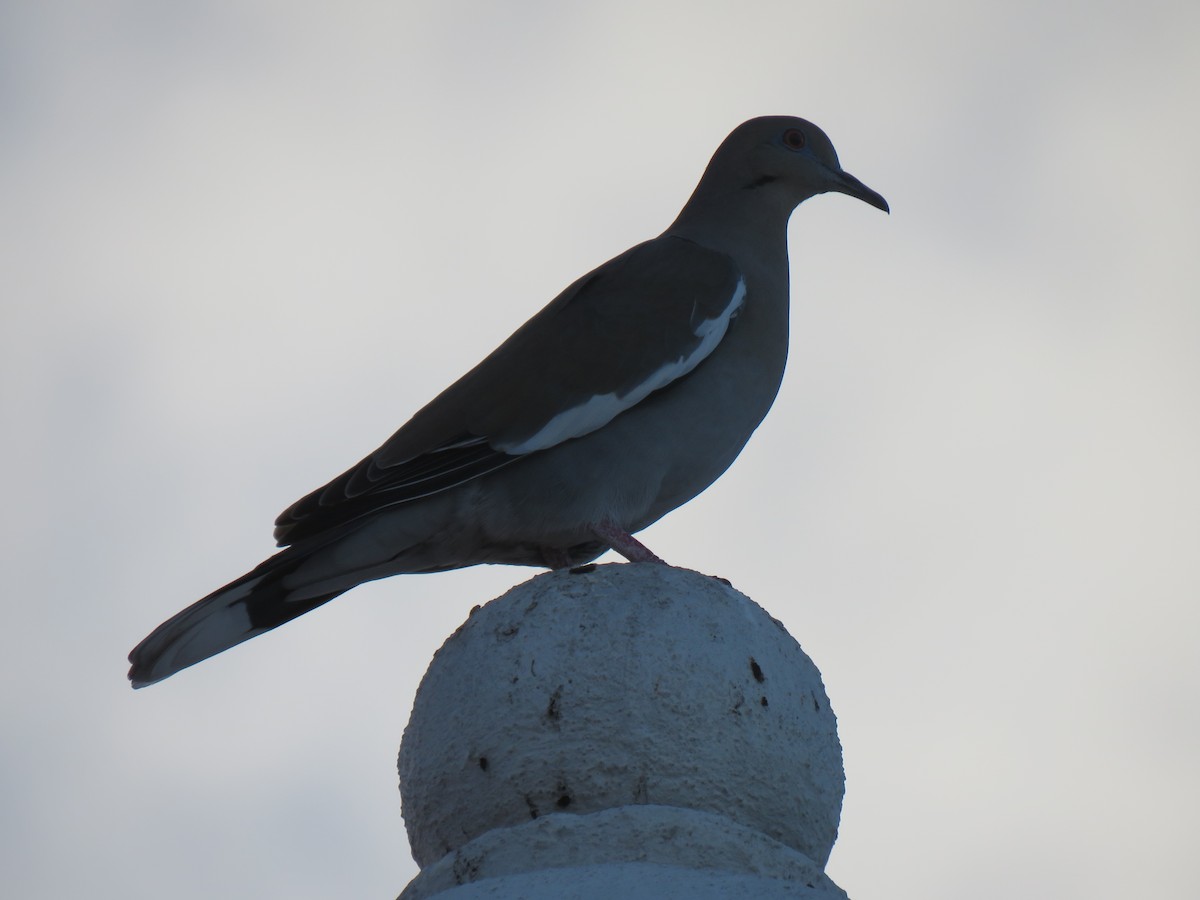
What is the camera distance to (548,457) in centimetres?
578

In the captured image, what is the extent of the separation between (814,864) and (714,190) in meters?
4.09

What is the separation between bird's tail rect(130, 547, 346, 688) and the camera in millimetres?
5465

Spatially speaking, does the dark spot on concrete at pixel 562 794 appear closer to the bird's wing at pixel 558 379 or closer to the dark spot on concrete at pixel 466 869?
the dark spot on concrete at pixel 466 869

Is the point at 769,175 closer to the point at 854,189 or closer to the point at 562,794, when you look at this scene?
the point at 854,189

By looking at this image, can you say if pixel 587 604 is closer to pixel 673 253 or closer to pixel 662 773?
pixel 662 773

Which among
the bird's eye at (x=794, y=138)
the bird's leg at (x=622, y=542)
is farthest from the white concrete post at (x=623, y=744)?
the bird's eye at (x=794, y=138)

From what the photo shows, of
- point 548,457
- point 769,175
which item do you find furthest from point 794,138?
point 548,457

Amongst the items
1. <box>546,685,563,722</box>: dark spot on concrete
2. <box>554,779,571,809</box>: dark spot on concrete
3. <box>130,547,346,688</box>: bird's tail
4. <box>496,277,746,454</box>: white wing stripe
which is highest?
<box>496,277,746,454</box>: white wing stripe

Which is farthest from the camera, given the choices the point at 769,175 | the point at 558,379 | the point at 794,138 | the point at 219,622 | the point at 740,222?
the point at 794,138

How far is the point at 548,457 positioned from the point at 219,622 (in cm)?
133

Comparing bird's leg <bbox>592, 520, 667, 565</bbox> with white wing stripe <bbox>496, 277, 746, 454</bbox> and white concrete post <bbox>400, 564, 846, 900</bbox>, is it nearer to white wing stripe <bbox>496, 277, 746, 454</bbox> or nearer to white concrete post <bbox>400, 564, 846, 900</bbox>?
white wing stripe <bbox>496, 277, 746, 454</bbox>

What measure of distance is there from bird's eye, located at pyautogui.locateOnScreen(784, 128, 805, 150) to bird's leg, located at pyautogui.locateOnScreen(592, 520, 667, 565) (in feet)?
8.44

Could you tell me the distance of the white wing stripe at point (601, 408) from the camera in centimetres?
577

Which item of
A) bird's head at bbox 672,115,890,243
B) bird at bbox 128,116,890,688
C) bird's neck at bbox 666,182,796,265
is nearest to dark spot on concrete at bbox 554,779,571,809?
bird at bbox 128,116,890,688
